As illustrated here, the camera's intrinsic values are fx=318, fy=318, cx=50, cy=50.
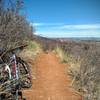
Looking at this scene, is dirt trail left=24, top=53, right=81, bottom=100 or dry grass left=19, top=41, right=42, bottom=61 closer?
dirt trail left=24, top=53, right=81, bottom=100

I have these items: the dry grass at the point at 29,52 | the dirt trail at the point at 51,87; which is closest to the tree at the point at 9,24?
the dirt trail at the point at 51,87

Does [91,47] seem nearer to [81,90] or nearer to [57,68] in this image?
[57,68]

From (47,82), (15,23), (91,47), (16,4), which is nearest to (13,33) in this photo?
(15,23)

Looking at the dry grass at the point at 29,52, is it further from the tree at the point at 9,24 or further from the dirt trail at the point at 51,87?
the tree at the point at 9,24

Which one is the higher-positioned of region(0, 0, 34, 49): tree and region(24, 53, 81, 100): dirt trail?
region(0, 0, 34, 49): tree

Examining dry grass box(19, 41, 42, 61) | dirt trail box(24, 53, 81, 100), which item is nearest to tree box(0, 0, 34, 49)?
dirt trail box(24, 53, 81, 100)

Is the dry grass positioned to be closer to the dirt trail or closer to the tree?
the dirt trail

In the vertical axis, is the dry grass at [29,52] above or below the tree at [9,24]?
below

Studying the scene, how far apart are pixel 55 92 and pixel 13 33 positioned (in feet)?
7.36

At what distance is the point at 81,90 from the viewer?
1001 centimetres

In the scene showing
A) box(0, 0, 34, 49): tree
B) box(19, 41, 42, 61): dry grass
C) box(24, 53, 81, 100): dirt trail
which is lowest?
box(24, 53, 81, 100): dirt trail

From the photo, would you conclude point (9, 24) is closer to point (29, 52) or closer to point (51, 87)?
point (51, 87)

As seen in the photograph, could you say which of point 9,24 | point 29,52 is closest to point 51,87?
point 9,24

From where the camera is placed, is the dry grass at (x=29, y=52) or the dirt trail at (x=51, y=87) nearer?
the dirt trail at (x=51, y=87)
